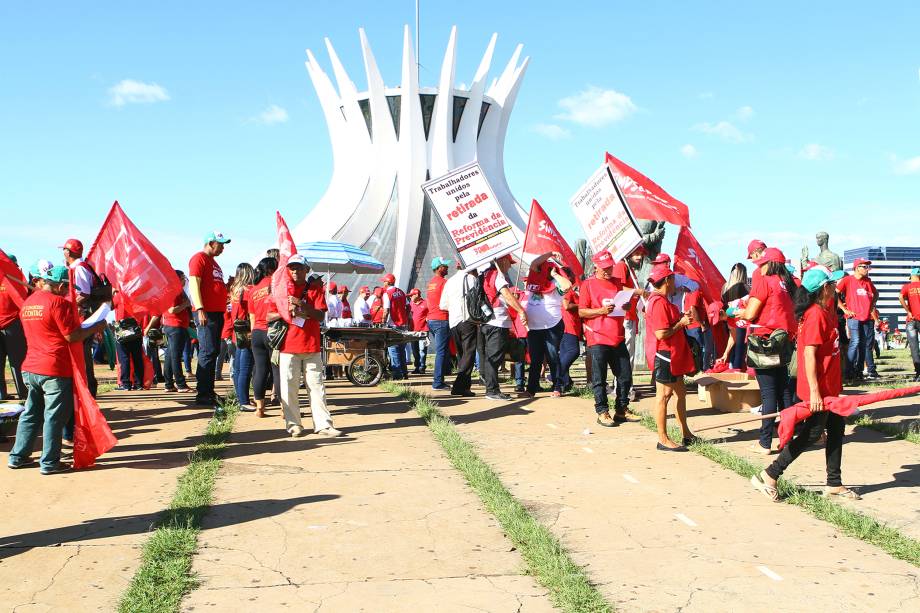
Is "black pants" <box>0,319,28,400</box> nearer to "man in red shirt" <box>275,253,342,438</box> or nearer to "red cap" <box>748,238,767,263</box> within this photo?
"man in red shirt" <box>275,253,342,438</box>

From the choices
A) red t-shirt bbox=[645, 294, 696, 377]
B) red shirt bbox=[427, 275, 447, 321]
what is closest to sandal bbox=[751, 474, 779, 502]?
red t-shirt bbox=[645, 294, 696, 377]

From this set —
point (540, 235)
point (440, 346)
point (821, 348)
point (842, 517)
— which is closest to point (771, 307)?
point (821, 348)

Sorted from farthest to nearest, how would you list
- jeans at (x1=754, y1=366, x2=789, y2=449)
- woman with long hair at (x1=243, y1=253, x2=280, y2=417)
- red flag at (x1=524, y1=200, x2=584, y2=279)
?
1. red flag at (x1=524, y1=200, x2=584, y2=279)
2. woman with long hair at (x1=243, y1=253, x2=280, y2=417)
3. jeans at (x1=754, y1=366, x2=789, y2=449)

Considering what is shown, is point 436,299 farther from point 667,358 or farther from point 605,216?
point 667,358

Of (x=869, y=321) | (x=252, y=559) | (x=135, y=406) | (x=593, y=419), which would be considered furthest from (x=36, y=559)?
(x=869, y=321)

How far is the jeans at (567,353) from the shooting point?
10852 millimetres

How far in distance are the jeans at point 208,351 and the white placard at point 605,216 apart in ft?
13.5

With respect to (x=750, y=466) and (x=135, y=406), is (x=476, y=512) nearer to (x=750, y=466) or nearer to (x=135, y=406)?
(x=750, y=466)

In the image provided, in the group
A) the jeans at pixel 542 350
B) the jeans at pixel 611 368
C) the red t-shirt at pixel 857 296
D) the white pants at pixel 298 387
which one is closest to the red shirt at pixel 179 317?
the white pants at pixel 298 387

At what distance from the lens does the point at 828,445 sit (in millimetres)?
5664

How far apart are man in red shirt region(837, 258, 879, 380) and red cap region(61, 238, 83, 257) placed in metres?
9.82

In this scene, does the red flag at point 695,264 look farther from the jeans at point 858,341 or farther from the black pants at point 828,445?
the black pants at point 828,445

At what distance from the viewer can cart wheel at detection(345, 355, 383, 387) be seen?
12938 mm

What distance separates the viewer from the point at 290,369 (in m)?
7.98
